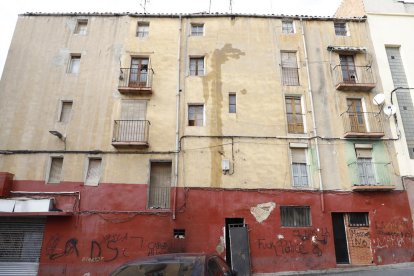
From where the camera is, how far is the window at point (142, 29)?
1791cm

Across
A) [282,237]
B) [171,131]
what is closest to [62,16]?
[171,131]

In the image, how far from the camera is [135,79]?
16.9m

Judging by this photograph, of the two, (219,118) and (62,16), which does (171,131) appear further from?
(62,16)

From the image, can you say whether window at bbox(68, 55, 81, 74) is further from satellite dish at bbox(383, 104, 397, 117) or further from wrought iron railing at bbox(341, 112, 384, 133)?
satellite dish at bbox(383, 104, 397, 117)

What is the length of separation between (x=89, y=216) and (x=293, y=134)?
10.6 m

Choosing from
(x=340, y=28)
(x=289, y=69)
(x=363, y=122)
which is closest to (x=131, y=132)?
(x=289, y=69)

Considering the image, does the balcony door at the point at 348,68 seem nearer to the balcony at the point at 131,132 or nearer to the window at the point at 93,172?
the balcony at the point at 131,132

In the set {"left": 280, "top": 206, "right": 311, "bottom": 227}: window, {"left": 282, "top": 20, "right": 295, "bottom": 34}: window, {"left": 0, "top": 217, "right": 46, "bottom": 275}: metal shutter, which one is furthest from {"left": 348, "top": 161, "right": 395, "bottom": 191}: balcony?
{"left": 0, "top": 217, "right": 46, "bottom": 275}: metal shutter

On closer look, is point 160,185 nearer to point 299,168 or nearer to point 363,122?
point 299,168

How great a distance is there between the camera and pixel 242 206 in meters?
14.5

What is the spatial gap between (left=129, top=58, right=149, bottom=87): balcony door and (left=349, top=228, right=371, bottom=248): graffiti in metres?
12.7

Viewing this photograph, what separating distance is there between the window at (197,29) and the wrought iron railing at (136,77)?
141 inches

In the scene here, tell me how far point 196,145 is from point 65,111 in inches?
282

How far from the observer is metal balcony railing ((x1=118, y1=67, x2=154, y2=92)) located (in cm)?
1597
